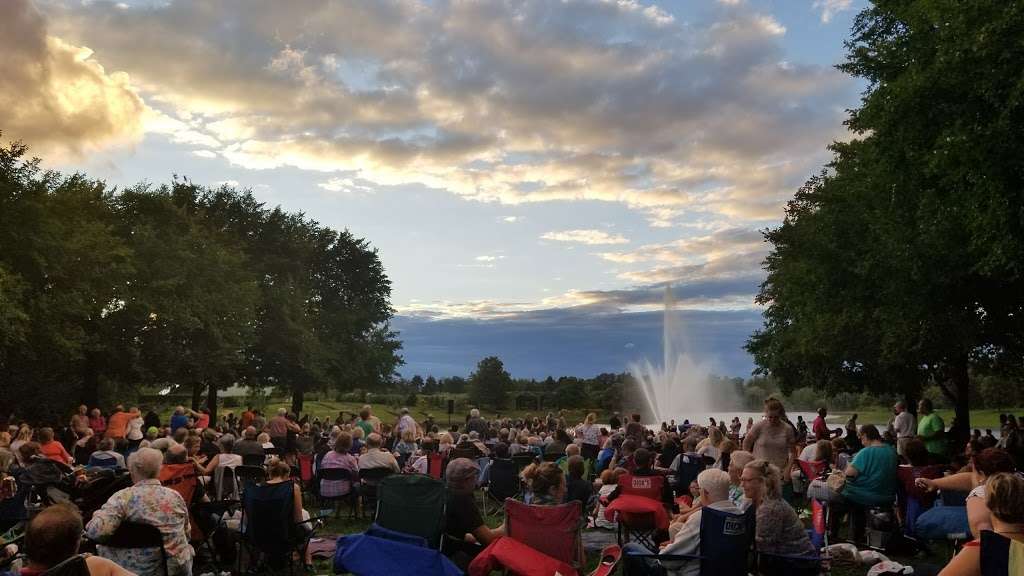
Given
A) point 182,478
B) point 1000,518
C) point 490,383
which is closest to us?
point 1000,518

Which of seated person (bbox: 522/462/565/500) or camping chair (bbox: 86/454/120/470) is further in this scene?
camping chair (bbox: 86/454/120/470)

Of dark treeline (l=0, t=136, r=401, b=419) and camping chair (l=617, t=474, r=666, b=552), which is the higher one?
dark treeline (l=0, t=136, r=401, b=419)

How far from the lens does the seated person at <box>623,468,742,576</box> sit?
582 cm

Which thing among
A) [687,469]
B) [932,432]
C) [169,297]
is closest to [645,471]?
[687,469]

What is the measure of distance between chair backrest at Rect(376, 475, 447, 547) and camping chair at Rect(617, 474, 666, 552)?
2255mm

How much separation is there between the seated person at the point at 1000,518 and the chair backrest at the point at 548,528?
2.74m

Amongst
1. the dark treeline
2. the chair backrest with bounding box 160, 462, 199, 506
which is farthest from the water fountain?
the chair backrest with bounding box 160, 462, 199, 506

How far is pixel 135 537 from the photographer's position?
594 centimetres

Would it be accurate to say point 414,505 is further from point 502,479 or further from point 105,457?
point 105,457

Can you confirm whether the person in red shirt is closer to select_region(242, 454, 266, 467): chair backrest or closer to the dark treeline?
select_region(242, 454, 266, 467): chair backrest

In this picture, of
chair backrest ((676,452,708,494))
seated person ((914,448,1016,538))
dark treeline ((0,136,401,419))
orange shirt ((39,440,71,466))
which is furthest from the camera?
dark treeline ((0,136,401,419))

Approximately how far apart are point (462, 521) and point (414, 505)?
0.51m

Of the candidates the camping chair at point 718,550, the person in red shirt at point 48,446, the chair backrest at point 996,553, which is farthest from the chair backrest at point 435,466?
the chair backrest at point 996,553

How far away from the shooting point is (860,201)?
2141cm
